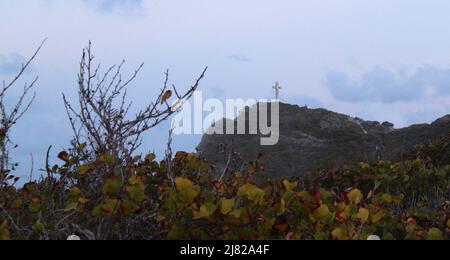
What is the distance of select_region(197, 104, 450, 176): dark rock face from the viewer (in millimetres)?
24516

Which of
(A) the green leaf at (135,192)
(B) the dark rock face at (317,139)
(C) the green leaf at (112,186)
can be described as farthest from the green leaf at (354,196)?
(B) the dark rock face at (317,139)

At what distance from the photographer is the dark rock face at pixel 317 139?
80.4 feet

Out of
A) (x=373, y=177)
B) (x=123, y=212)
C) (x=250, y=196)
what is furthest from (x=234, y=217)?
(x=373, y=177)

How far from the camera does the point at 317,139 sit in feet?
89.1

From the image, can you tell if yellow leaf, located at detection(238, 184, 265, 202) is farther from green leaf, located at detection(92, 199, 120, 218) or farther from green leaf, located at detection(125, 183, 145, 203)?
green leaf, located at detection(92, 199, 120, 218)

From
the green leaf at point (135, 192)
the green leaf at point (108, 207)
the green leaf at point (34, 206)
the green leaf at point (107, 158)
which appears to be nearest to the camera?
the green leaf at point (108, 207)

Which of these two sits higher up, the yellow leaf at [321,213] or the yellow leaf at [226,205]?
the yellow leaf at [226,205]

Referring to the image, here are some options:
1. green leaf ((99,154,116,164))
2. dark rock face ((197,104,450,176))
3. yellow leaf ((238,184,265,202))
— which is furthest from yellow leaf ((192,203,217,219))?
dark rock face ((197,104,450,176))

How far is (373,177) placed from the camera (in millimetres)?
10641

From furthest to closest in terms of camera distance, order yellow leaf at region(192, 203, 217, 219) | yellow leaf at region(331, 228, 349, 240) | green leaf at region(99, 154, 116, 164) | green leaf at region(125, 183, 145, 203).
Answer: green leaf at region(99, 154, 116, 164), green leaf at region(125, 183, 145, 203), yellow leaf at region(192, 203, 217, 219), yellow leaf at region(331, 228, 349, 240)

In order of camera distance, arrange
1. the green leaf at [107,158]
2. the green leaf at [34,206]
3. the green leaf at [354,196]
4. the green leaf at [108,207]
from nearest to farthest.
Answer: the green leaf at [108,207] < the green leaf at [354,196] < the green leaf at [34,206] < the green leaf at [107,158]

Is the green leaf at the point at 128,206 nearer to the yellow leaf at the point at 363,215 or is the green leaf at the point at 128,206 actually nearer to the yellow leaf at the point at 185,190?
the yellow leaf at the point at 185,190

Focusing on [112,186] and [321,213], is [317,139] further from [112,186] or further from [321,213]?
[112,186]
